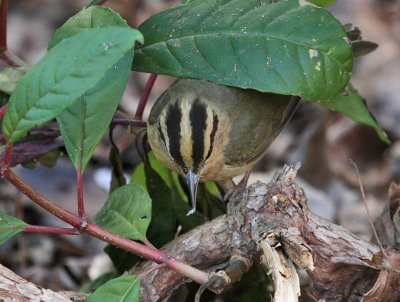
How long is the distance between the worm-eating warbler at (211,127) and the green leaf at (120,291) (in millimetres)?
836

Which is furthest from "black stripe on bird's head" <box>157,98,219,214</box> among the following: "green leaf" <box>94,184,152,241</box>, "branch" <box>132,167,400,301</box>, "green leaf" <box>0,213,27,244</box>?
"green leaf" <box>0,213,27,244</box>

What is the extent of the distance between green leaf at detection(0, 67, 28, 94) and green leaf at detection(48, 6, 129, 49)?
0.45 metres

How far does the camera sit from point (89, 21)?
3.25 metres

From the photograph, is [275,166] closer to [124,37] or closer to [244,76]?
[244,76]

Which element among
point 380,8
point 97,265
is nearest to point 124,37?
point 97,265

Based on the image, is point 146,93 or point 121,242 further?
point 146,93

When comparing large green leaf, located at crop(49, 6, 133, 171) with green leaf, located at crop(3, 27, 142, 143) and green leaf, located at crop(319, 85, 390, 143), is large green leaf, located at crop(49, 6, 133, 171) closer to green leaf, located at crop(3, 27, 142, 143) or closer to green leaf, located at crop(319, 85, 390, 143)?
green leaf, located at crop(3, 27, 142, 143)

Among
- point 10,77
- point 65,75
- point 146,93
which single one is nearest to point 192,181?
point 146,93

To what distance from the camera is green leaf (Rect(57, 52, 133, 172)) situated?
296 centimetres

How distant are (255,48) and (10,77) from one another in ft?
3.68

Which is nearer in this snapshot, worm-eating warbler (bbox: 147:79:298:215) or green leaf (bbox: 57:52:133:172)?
green leaf (bbox: 57:52:133:172)

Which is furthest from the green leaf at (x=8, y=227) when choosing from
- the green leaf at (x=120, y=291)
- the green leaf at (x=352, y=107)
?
the green leaf at (x=352, y=107)

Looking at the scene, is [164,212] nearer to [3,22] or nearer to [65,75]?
[3,22]

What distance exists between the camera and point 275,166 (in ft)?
23.9
